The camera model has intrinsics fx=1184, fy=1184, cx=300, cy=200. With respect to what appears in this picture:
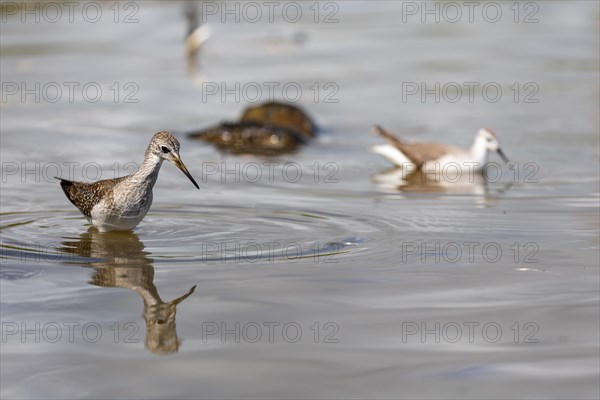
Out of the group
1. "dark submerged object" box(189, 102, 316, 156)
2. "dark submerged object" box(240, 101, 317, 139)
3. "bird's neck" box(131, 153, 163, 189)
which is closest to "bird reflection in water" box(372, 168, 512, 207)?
"dark submerged object" box(189, 102, 316, 156)

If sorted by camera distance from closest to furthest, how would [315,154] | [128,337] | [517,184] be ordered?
[128,337] → [517,184] → [315,154]

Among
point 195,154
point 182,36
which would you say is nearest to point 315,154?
point 195,154

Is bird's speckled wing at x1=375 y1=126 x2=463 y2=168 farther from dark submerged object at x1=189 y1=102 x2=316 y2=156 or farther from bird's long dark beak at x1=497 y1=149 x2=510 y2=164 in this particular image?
dark submerged object at x1=189 y1=102 x2=316 y2=156

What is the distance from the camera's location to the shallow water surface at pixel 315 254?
7.73 metres

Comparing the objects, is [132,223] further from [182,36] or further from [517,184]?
[182,36]

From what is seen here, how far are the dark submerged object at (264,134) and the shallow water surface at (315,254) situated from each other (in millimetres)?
335

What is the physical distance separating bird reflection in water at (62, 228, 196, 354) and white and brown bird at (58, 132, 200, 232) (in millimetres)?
199

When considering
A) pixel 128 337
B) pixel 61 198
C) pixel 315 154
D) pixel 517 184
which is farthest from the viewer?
pixel 315 154

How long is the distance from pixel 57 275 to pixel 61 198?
3.49m

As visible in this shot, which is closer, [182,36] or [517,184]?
[517,184]

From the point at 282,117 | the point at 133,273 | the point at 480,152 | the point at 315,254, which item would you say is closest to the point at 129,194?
the point at 133,273

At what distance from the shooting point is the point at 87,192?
11.4m

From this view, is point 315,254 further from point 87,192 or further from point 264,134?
point 264,134

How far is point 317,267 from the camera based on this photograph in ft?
32.9
